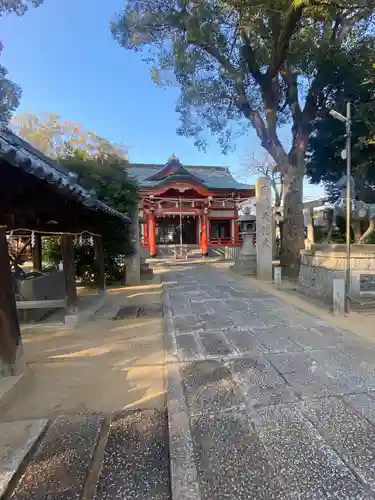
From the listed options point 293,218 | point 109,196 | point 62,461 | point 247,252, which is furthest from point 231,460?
point 247,252

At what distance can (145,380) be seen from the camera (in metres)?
3.25

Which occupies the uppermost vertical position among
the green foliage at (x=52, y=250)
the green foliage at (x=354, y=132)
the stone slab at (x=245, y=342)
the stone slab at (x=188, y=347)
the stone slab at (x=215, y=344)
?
the green foliage at (x=354, y=132)

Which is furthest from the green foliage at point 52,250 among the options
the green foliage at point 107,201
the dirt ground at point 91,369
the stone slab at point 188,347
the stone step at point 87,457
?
the stone step at point 87,457

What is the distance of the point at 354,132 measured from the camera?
12133 mm

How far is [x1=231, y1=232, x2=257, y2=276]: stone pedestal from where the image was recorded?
39.8ft

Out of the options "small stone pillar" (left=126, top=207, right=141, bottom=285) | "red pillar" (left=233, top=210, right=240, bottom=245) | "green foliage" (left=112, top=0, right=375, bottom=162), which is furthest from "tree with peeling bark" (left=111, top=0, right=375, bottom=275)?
"red pillar" (left=233, top=210, right=240, bottom=245)

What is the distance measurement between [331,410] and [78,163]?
31.0ft

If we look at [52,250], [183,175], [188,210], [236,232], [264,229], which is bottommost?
[52,250]

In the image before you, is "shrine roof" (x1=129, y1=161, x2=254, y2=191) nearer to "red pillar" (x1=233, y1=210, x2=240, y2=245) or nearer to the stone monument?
"red pillar" (x1=233, y1=210, x2=240, y2=245)

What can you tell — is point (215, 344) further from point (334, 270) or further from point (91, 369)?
point (334, 270)

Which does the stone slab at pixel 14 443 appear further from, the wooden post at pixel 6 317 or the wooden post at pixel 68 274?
the wooden post at pixel 68 274

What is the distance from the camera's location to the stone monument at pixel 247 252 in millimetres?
12141

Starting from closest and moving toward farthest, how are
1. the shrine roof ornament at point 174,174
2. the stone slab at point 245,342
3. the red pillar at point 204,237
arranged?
the stone slab at point 245,342, the shrine roof ornament at point 174,174, the red pillar at point 204,237

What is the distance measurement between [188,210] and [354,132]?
11.0 m
